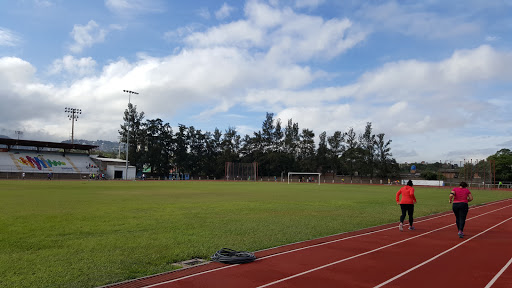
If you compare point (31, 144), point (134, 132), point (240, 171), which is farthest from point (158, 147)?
point (31, 144)

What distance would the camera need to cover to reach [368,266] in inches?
283

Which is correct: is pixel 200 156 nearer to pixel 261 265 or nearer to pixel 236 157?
pixel 236 157

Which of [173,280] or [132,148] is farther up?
[132,148]

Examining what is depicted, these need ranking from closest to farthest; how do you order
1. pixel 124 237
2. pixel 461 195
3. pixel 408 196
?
pixel 124 237 < pixel 461 195 < pixel 408 196

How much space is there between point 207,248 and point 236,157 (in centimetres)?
8630

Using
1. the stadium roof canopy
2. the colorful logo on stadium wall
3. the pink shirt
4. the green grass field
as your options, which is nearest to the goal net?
the stadium roof canopy

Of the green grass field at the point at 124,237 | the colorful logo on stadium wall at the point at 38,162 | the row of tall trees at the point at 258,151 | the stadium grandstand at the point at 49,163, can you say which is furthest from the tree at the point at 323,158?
the green grass field at the point at 124,237

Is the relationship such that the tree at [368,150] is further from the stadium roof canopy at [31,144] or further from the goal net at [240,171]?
the stadium roof canopy at [31,144]

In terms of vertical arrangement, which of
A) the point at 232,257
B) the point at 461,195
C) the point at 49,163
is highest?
the point at 49,163

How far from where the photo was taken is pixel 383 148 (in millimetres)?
88000

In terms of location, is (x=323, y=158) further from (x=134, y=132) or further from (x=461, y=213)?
(x=461, y=213)

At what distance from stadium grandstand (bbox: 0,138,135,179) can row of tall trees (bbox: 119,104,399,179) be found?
1173cm

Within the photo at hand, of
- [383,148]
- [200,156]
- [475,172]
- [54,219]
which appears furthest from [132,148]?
[54,219]

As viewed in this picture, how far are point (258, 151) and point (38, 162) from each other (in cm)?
5005
